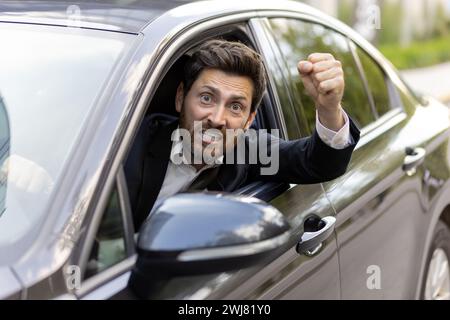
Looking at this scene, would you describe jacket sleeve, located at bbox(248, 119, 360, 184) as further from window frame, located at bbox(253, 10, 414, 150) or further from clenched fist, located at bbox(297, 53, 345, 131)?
window frame, located at bbox(253, 10, 414, 150)

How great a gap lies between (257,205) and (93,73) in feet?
2.05

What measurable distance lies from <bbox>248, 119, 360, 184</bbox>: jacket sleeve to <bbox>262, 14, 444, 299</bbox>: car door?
122 millimetres

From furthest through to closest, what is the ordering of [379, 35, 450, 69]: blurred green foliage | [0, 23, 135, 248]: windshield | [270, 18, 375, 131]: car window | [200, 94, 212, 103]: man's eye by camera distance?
[379, 35, 450, 69]: blurred green foliage
[270, 18, 375, 131]: car window
[200, 94, 212, 103]: man's eye
[0, 23, 135, 248]: windshield

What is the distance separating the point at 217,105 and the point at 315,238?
1.71 feet

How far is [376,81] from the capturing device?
3.88m

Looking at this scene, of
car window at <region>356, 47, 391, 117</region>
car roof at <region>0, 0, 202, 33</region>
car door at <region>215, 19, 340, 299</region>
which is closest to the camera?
car door at <region>215, 19, 340, 299</region>

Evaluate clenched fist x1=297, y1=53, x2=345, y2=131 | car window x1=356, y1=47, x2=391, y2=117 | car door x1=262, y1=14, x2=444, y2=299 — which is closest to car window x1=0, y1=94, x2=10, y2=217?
clenched fist x1=297, y1=53, x2=345, y2=131

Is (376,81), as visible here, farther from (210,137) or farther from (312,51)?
(210,137)

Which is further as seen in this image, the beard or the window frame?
the window frame

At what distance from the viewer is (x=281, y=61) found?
3064 millimetres

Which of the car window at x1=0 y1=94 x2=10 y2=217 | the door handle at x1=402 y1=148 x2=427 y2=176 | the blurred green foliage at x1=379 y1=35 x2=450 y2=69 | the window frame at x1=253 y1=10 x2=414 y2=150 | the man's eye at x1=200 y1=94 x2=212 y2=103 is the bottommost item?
the blurred green foliage at x1=379 y1=35 x2=450 y2=69

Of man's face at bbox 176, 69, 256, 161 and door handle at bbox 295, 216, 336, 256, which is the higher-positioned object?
man's face at bbox 176, 69, 256, 161

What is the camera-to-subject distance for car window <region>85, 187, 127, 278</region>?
6.30 ft

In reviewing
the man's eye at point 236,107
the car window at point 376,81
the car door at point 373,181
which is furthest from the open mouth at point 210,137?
the car window at point 376,81
